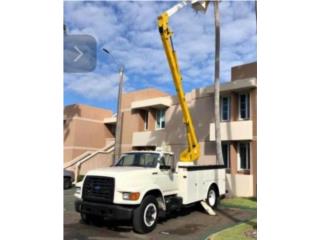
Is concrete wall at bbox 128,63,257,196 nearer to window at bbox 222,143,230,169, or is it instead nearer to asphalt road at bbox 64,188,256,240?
window at bbox 222,143,230,169

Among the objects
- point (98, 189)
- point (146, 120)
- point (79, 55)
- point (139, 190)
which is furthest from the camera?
point (146, 120)

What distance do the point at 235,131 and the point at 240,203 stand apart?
12.4 feet

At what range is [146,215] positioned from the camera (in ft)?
29.6

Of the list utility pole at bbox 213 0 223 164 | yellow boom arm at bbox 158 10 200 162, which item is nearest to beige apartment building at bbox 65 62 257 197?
utility pole at bbox 213 0 223 164

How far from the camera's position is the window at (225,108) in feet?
59.1

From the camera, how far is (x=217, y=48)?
53.5ft

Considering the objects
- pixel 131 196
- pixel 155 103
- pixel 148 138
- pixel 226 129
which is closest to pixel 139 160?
pixel 131 196

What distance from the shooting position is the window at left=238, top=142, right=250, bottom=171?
16953 mm

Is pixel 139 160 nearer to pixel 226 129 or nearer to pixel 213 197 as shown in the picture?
pixel 213 197

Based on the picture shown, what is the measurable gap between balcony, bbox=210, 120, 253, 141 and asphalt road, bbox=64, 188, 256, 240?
476 centimetres

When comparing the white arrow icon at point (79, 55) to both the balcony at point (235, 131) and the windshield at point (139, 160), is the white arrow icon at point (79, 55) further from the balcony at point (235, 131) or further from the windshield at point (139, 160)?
the balcony at point (235, 131)
